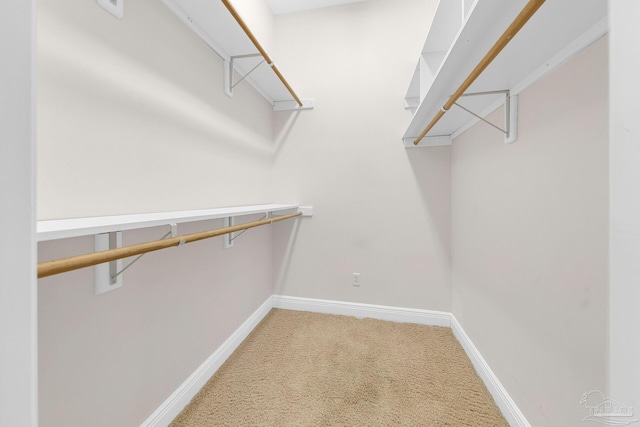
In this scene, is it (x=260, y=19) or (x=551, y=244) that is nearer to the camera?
(x=551, y=244)

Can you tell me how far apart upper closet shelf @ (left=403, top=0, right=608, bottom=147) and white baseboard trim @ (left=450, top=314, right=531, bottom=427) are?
1.25 metres

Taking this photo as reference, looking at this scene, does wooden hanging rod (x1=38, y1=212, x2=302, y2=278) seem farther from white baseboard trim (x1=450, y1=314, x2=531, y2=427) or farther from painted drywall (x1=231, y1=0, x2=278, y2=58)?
painted drywall (x1=231, y1=0, x2=278, y2=58)

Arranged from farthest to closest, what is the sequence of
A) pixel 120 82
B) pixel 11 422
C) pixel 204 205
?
pixel 204 205, pixel 120 82, pixel 11 422

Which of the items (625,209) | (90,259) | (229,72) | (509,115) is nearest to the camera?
(625,209)

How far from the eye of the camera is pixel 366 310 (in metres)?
2.12

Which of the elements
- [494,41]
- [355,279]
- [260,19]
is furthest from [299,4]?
[355,279]

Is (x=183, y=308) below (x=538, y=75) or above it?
below

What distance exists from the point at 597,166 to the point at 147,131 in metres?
1.50

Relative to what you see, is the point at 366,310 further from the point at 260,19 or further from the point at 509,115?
the point at 260,19

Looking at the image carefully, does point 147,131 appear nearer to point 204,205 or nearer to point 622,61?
point 204,205

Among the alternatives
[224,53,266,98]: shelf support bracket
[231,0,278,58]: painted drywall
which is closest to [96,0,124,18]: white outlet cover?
[224,53,266,98]: shelf support bracket

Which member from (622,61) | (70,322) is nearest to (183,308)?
(70,322)

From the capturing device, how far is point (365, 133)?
2.10 m

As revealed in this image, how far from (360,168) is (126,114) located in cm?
157
